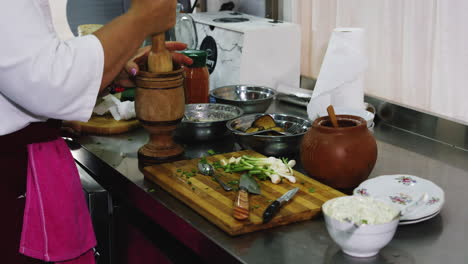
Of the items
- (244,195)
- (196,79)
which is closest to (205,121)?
(196,79)

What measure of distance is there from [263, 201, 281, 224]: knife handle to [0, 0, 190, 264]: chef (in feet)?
1.21

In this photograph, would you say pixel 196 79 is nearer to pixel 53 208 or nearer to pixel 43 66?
pixel 53 208

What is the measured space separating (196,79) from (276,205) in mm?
774

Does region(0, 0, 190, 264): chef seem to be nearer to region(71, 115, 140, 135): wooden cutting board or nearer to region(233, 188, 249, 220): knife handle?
region(233, 188, 249, 220): knife handle

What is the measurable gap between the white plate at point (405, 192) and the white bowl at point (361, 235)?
140 millimetres

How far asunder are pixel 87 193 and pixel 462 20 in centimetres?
111

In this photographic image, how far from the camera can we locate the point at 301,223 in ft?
3.81

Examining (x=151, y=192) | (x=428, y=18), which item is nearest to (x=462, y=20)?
(x=428, y=18)

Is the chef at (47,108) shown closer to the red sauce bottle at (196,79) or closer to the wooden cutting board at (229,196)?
the wooden cutting board at (229,196)

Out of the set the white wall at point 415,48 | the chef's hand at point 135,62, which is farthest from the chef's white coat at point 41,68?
the white wall at point 415,48

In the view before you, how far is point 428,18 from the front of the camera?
6.02 feet

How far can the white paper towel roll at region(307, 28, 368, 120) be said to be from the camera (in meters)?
1.66

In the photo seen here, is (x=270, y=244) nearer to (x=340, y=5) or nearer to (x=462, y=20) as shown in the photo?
(x=462, y=20)

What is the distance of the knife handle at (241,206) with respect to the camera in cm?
112
